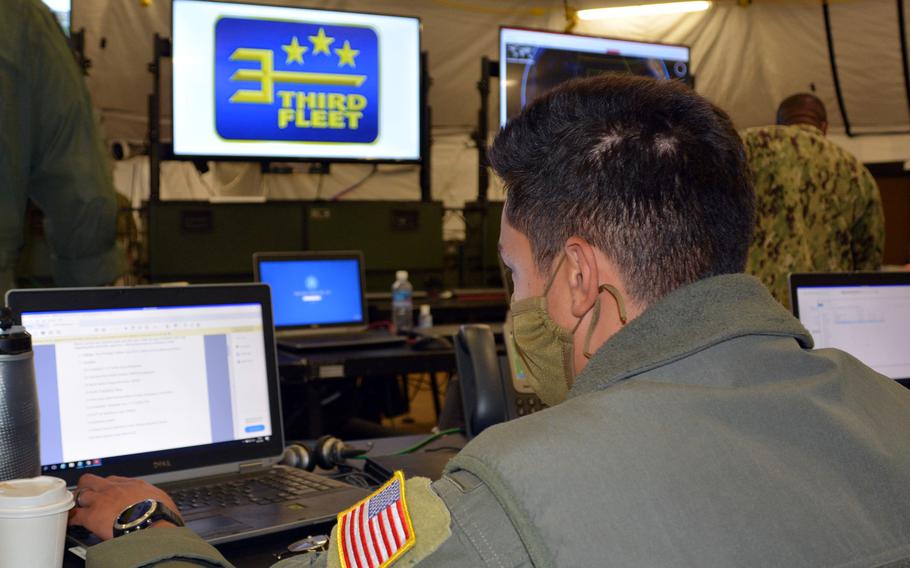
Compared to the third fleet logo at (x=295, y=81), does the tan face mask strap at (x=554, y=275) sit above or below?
below

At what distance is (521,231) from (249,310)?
76 cm

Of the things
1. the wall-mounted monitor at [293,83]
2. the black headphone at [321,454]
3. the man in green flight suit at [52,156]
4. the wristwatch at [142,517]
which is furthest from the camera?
the wall-mounted monitor at [293,83]

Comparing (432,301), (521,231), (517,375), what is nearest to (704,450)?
(521,231)

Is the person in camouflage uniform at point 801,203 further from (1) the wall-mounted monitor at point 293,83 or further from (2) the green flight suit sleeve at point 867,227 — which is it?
(1) the wall-mounted monitor at point 293,83

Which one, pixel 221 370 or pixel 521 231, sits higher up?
pixel 521 231

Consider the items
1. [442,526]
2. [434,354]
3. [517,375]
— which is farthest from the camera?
[434,354]

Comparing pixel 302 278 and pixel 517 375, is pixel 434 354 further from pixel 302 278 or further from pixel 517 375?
pixel 517 375

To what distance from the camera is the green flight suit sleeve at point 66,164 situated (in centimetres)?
204

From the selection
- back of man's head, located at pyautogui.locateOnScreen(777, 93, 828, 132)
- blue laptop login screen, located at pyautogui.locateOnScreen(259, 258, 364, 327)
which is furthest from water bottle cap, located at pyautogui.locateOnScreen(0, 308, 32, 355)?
back of man's head, located at pyautogui.locateOnScreen(777, 93, 828, 132)

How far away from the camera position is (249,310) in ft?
5.10

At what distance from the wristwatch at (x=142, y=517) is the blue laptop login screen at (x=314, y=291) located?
2284 millimetres

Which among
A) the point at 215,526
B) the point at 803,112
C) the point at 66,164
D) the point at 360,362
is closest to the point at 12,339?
the point at 215,526

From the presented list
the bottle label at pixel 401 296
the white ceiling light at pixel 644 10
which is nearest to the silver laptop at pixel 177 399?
the bottle label at pixel 401 296

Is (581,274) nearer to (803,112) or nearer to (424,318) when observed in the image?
(424,318)
